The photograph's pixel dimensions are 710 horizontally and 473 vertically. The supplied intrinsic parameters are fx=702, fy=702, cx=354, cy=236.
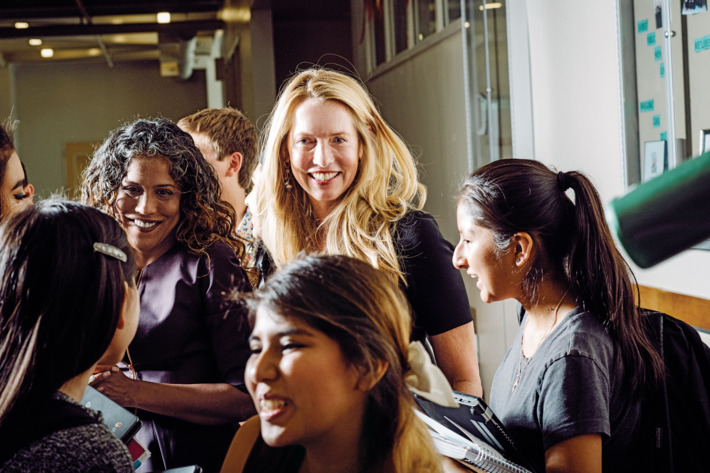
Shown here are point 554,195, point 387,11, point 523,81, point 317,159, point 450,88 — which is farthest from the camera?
point 387,11

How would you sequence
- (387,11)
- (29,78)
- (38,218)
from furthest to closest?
(29,78) → (387,11) → (38,218)

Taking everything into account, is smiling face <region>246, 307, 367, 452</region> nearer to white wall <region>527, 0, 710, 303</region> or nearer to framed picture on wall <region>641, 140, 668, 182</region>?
white wall <region>527, 0, 710, 303</region>

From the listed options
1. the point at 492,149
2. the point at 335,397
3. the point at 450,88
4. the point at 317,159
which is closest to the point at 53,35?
the point at 450,88

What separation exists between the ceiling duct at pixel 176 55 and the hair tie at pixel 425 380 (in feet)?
16.6

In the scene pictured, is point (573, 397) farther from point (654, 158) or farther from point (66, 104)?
point (66, 104)

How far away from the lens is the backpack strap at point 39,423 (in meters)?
0.90

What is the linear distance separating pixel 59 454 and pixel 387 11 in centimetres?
424

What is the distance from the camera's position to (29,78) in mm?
5500

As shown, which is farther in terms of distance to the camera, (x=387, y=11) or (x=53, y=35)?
(x=53, y=35)

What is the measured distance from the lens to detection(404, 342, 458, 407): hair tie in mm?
974

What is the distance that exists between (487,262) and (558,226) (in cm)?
16

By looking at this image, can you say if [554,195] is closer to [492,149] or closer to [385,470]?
[385,470]

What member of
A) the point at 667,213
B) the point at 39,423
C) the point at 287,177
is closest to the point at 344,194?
the point at 287,177

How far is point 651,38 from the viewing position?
7.99 ft
